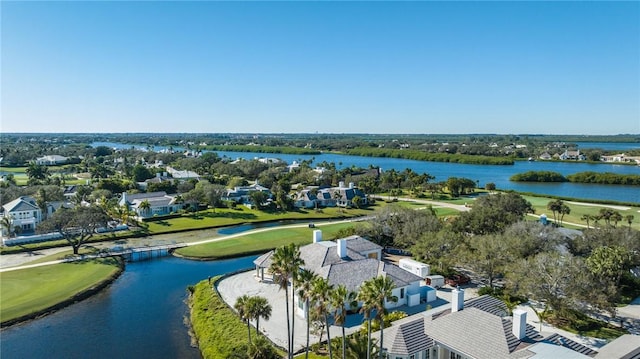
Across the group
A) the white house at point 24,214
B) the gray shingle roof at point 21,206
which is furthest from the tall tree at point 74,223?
the gray shingle roof at point 21,206

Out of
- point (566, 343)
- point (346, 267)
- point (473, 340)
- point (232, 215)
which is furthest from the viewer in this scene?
point (232, 215)

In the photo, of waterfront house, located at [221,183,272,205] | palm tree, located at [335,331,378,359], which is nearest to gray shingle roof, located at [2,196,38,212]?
waterfront house, located at [221,183,272,205]

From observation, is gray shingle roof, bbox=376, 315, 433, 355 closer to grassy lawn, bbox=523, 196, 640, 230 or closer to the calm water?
the calm water

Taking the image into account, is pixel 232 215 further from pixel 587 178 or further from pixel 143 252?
pixel 587 178

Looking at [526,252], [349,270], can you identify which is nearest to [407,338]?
[349,270]

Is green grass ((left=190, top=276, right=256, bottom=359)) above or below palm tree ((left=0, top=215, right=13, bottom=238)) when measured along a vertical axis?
below

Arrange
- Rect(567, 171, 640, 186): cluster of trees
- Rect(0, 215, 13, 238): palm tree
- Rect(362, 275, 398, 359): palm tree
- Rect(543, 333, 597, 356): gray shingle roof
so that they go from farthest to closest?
Rect(567, 171, 640, 186): cluster of trees < Rect(0, 215, 13, 238): palm tree < Rect(543, 333, 597, 356): gray shingle roof < Rect(362, 275, 398, 359): palm tree

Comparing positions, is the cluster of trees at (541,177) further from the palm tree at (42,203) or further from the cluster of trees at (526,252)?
the palm tree at (42,203)

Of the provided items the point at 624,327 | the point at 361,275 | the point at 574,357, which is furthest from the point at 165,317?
the point at 624,327
